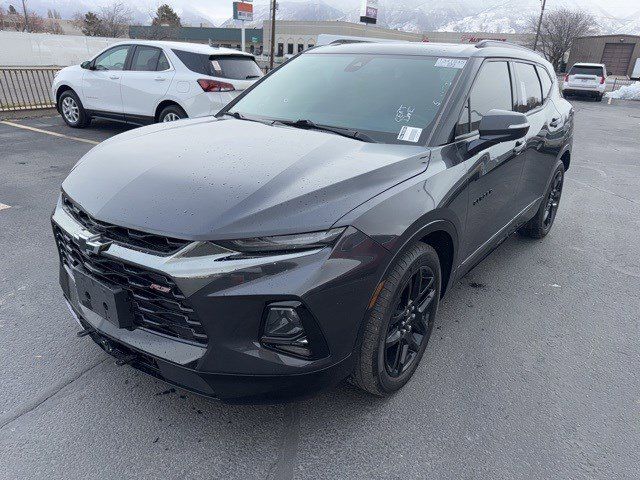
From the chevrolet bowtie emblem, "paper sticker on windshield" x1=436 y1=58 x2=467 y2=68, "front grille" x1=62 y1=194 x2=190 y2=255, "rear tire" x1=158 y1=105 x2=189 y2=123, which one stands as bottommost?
"rear tire" x1=158 y1=105 x2=189 y2=123

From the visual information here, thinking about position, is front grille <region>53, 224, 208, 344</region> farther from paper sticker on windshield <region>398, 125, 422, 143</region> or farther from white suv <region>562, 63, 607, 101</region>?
white suv <region>562, 63, 607, 101</region>

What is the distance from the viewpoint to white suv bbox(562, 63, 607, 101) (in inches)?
963

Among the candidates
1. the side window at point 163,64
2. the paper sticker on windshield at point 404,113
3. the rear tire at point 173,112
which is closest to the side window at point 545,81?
the paper sticker on windshield at point 404,113

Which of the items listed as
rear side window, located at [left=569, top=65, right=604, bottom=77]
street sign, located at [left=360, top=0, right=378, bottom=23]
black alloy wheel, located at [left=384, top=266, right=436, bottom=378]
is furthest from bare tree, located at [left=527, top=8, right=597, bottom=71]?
black alloy wheel, located at [left=384, top=266, right=436, bottom=378]

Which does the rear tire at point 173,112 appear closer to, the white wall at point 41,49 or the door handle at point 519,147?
the door handle at point 519,147

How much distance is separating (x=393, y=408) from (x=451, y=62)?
6.90 ft

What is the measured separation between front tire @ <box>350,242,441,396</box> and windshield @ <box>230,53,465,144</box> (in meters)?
0.73

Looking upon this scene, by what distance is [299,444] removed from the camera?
87.7 inches

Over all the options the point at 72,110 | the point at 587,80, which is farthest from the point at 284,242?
the point at 587,80

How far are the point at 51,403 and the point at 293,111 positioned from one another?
7.07 feet

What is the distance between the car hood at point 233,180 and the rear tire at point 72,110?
793cm

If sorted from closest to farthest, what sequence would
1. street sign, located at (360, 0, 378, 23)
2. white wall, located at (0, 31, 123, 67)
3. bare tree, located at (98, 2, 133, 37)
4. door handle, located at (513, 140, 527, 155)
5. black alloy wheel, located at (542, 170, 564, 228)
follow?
1. door handle, located at (513, 140, 527, 155)
2. black alloy wheel, located at (542, 170, 564, 228)
3. white wall, located at (0, 31, 123, 67)
4. street sign, located at (360, 0, 378, 23)
5. bare tree, located at (98, 2, 133, 37)

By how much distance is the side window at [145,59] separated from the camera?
8.45 metres

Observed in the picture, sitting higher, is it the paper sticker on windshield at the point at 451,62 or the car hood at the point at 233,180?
the paper sticker on windshield at the point at 451,62
